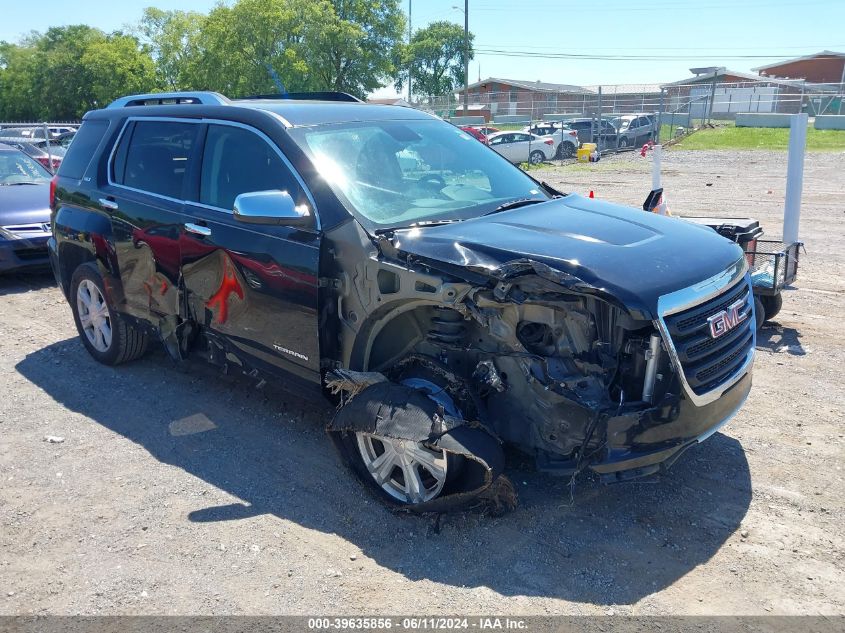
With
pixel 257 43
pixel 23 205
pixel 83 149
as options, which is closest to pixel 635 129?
pixel 257 43

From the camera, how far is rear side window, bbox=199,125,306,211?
4.44 meters

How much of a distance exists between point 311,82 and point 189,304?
36058 mm

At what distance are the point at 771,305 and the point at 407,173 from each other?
3854mm

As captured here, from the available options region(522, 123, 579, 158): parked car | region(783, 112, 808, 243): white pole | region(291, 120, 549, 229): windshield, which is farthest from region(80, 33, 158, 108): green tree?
region(291, 120, 549, 229): windshield

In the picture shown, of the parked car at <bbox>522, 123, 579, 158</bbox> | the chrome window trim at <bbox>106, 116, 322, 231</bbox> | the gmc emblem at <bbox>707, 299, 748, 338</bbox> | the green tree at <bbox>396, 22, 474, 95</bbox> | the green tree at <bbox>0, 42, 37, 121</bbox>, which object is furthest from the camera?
the green tree at <bbox>396, 22, 474, 95</bbox>

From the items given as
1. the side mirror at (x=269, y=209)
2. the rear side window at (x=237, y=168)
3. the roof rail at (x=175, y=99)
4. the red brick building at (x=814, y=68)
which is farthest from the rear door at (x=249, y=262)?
the red brick building at (x=814, y=68)

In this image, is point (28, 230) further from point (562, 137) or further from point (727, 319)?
point (562, 137)

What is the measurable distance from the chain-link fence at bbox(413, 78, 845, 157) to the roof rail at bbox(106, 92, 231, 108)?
27.7 m

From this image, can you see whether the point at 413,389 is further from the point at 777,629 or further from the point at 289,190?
the point at 777,629

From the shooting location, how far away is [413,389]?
3814 mm

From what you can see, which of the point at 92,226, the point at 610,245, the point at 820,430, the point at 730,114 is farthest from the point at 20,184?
the point at 730,114

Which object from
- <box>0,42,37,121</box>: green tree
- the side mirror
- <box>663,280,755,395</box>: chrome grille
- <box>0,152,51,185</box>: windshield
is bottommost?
<box>663,280,755,395</box>: chrome grille

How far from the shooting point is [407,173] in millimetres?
4555

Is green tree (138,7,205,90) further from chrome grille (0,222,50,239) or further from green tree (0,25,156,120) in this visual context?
chrome grille (0,222,50,239)
